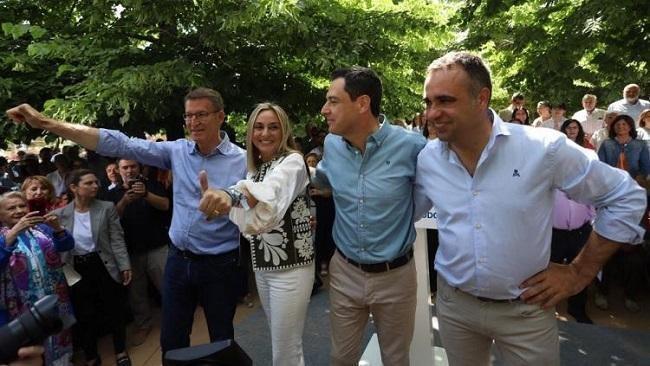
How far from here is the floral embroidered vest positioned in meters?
2.43

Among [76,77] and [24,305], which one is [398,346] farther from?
[76,77]

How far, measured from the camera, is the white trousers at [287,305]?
7.95ft

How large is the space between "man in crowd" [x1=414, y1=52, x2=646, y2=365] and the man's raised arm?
1.86 metres

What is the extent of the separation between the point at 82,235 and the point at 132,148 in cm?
166

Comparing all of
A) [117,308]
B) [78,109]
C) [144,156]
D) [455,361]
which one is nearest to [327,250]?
[117,308]

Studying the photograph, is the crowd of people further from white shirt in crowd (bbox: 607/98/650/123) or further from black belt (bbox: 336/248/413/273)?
white shirt in crowd (bbox: 607/98/650/123)

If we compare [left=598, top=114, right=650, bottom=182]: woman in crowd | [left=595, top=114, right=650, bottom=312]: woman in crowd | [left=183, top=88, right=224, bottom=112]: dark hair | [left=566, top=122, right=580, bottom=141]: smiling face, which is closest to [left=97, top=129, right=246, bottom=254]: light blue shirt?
[left=183, top=88, right=224, bottom=112]: dark hair

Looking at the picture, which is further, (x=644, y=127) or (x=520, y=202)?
(x=644, y=127)

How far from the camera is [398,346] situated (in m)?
2.56

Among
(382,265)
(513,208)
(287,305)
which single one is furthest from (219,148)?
(513,208)

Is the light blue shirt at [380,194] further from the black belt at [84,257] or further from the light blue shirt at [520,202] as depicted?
the black belt at [84,257]

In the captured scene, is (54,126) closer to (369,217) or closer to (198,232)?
(198,232)

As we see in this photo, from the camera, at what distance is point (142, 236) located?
467 centimetres

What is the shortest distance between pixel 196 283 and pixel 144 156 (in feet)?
2.76
